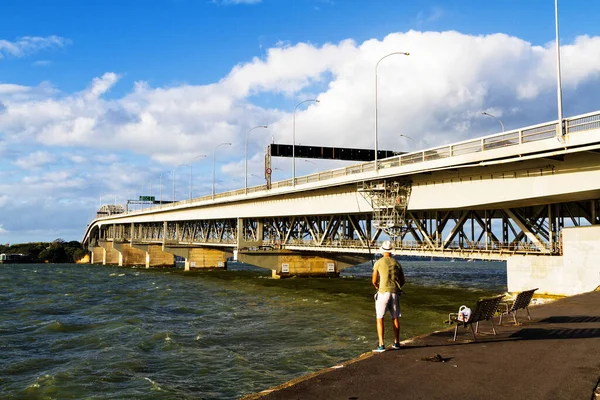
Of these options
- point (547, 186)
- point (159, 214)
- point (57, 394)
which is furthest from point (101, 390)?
point (159, 214)

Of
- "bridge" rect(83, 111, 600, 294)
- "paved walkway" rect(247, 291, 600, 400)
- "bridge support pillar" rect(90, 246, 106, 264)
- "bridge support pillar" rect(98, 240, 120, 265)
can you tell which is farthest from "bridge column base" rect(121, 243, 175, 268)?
"paved walkway" rect(247, 291, 600, 400)

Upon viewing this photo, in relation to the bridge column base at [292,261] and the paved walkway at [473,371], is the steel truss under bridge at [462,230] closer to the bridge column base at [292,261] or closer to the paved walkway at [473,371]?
the bridge column base at [292,261]

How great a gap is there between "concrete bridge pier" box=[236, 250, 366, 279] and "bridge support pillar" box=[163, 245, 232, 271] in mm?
29680

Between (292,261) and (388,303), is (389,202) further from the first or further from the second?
(292,261)

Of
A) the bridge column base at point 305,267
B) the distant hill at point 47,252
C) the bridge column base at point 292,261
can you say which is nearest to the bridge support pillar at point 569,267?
the bridge column base at point 292,261

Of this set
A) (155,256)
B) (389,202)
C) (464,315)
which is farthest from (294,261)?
(155,256)

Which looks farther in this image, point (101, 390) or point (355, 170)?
point (355, 170)

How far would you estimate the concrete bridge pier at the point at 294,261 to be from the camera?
5841cm

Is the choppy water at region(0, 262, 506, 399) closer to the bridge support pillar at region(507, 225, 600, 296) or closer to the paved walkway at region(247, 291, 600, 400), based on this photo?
the paved walkway at region(247, 291, 600, 400)

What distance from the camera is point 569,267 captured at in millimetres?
24438

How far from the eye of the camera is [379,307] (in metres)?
11.4

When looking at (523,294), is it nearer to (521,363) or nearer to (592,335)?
(592,335)

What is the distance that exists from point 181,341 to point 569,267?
1859 centimetres

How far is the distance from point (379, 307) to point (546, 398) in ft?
13.7
